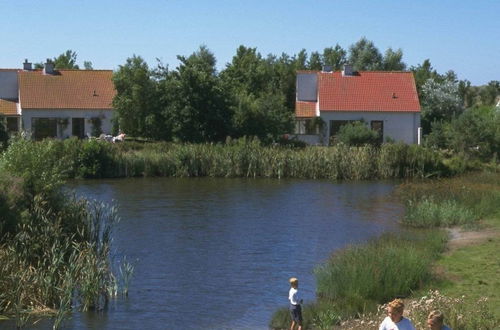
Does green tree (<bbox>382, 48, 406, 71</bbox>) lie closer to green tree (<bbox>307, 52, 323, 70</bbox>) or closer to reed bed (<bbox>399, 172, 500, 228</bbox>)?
green tree (<bbox>307, 52, 323, 70</bbox>)

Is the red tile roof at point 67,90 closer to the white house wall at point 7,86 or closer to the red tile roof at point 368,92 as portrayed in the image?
the white house wall at point 7,86

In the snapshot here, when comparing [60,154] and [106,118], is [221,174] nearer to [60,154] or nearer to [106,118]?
[60,154]

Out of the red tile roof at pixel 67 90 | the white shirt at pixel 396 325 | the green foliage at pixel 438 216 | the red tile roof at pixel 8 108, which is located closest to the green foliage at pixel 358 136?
the red tile roof at pixel 67 90

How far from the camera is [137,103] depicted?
5919 cm

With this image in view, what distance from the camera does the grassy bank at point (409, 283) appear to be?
16266 mm

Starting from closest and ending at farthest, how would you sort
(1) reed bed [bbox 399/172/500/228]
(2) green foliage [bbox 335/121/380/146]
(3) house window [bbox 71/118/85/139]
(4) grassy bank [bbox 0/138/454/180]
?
1. (1) reed bed [bbox 399/172/500/228]
2. (4) grassy bank [bbox 0/138/454/180]
3. (2) green foliage [bbox 335/121/380/146]
4. (3) house window [bbox 71/118/85/139]

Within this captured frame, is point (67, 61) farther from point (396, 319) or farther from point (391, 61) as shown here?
point (396, 319)

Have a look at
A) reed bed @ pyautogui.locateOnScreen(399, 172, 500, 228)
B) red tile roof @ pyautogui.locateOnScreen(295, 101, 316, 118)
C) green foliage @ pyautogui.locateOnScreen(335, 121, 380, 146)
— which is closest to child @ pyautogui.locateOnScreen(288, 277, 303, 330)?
reed bed @ pyautogui.locateOnScreen(399, 172, 500, 228)

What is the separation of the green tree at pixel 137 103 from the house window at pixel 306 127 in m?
11.8

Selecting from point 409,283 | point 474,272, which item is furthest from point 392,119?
point 409,283

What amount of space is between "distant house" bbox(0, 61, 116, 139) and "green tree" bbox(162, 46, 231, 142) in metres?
7.56

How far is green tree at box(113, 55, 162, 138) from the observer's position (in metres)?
58.9

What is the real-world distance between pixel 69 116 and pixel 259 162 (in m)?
18.8

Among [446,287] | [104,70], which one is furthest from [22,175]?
[104,70]
